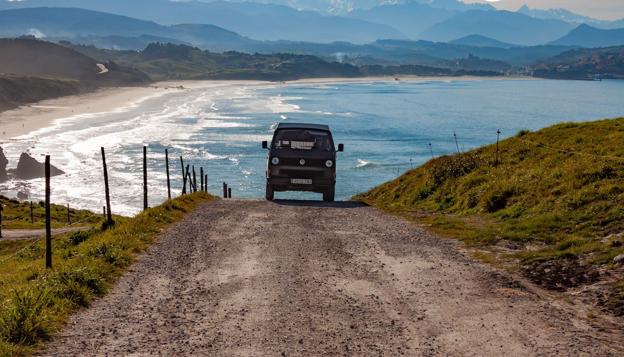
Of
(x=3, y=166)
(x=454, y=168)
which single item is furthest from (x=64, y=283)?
(x=3, y=166)

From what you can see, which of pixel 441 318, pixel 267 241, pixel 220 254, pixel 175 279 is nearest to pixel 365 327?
pixel 441 318

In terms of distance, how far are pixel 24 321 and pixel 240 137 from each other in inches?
3831

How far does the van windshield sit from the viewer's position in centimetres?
2322

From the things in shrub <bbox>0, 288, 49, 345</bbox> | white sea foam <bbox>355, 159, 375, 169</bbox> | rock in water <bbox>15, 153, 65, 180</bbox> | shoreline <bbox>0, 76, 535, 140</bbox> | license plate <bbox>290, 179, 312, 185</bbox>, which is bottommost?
rock in water <bbox>15, 153, 65, 180</bbox>

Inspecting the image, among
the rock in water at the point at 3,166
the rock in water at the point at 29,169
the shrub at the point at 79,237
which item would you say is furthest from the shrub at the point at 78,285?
A: the rock in water at the point at 3,166

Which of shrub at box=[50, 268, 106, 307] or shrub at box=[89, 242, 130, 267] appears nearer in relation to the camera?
shrub at box=[50, 268, 106, 307]

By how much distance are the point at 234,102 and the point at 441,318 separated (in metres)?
173

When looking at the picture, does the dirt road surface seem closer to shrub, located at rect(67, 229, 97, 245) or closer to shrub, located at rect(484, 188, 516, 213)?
shrub, located at rect(67, 229, 97, 245)

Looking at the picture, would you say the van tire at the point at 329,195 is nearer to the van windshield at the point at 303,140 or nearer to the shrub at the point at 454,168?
the van windshield at the point at 303,140

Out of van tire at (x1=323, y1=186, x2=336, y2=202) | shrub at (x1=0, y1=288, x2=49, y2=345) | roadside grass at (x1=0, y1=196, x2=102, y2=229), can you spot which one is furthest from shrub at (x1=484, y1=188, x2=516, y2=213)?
roadside grass at (x1=0, y1=196, x2=102, y2=229)

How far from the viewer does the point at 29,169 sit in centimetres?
7300

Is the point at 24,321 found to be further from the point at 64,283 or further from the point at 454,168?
the point at 454,168

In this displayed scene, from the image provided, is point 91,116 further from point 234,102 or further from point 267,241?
point 267,241

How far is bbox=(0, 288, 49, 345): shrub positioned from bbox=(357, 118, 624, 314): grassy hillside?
6.98 meters
